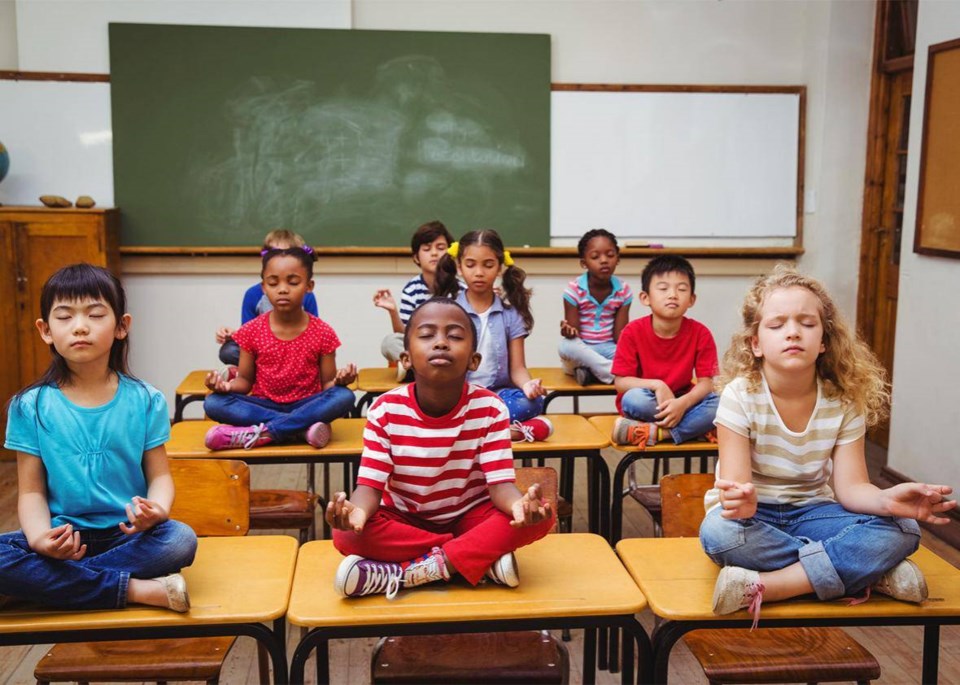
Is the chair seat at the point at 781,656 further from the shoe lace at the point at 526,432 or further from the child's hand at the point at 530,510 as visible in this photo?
the shoe lace at the point at 526,432

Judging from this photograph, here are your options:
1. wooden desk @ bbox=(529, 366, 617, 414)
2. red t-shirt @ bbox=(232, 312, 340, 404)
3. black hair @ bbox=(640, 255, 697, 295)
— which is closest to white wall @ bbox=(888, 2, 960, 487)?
black hair @ bbox=(640, 255, 697, 295)

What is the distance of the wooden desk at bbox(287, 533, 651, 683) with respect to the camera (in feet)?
5.05

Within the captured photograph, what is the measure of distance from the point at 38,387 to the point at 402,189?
377 cm

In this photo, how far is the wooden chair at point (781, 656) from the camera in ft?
5.81

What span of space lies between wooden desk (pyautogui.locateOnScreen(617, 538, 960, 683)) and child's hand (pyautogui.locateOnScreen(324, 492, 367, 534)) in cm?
52

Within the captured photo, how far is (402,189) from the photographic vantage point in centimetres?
538

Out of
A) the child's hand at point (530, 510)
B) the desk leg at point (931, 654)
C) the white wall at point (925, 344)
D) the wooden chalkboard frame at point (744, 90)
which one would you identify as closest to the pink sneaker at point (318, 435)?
the child's hand at point (530, 510)

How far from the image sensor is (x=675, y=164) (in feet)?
18.2

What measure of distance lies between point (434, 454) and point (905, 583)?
0.86 m

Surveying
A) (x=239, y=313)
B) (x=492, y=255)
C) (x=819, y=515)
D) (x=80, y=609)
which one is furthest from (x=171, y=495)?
(x=239, y=313)

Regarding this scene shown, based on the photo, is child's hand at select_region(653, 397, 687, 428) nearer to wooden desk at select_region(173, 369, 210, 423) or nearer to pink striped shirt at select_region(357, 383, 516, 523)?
pink striped shirt at select_region(357, 383, 516, 523)

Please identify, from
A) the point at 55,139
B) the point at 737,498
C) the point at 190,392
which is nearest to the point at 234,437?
the point at 190,392

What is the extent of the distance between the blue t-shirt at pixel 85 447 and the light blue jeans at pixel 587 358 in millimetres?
A: 2224

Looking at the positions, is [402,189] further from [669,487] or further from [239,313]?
[669,487]
